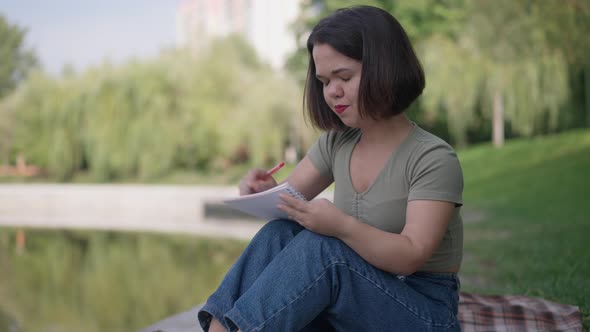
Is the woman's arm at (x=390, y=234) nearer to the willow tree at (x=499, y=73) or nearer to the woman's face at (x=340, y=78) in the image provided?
the woman's face at (x=340, y=78)

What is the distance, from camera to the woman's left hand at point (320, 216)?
1.33 m

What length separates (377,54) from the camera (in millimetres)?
1419

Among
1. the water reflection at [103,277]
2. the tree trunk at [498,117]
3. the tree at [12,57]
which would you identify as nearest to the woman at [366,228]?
the water reflection at [103,277]

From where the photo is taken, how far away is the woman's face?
1458 millimetres

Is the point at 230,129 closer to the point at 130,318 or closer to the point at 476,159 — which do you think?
the point at 476,159

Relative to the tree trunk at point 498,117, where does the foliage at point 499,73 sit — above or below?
above

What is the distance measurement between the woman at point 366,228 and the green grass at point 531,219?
102cm

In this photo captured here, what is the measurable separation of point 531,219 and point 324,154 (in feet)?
16.6

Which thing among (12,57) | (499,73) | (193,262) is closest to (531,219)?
(193,262)

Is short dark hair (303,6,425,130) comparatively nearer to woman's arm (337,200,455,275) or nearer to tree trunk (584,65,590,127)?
woman's arm (337,200,455,275)

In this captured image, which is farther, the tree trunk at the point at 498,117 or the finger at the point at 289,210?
the tree trunk at the point at 498,117

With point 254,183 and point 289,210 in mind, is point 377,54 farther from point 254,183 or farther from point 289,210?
point 254,183

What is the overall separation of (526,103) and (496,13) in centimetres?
181

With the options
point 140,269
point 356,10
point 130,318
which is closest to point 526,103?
point 140,269
